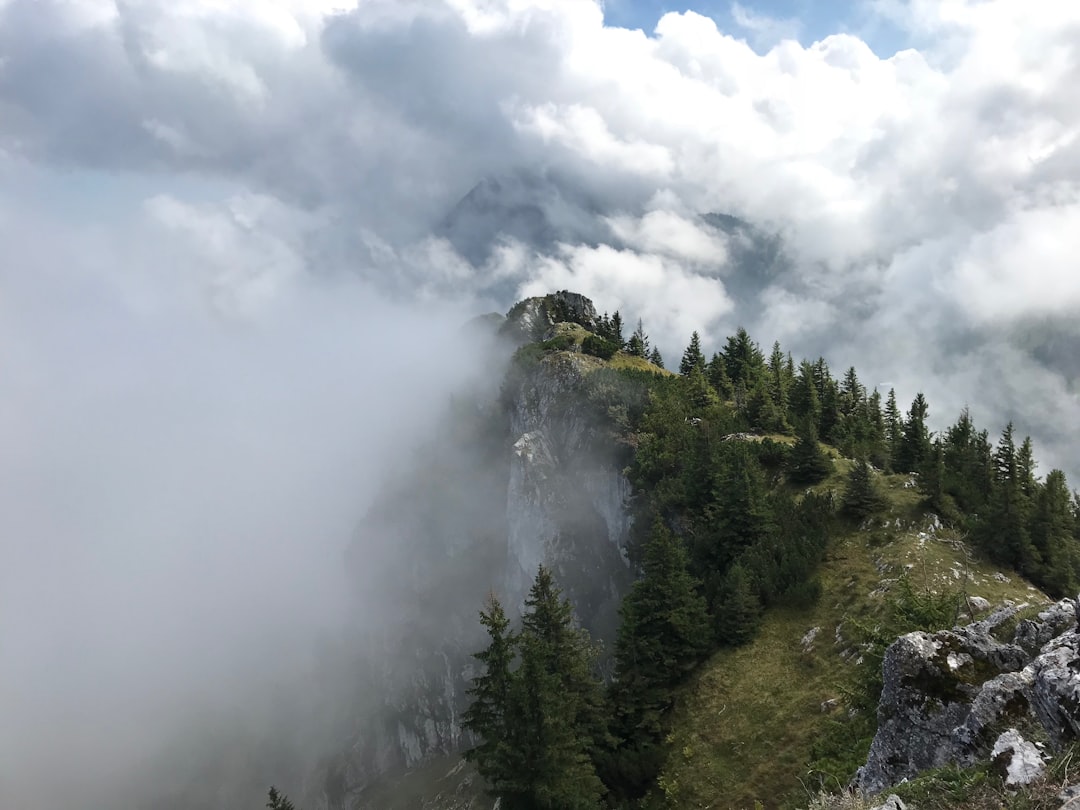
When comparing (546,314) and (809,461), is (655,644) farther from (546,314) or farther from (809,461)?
(546,314)

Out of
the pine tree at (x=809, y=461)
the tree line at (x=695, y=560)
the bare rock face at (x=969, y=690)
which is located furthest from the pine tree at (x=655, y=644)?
the bare rock face at (x=969, y=690)

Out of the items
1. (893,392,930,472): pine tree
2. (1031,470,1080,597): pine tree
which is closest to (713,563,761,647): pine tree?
(1031,470,1080,597): pine tree

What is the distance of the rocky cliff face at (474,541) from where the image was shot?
72.6 meters

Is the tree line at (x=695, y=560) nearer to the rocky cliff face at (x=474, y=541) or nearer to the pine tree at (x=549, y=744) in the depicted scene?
the pine tree at (x=549, y=744)

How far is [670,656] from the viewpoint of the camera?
130 feet

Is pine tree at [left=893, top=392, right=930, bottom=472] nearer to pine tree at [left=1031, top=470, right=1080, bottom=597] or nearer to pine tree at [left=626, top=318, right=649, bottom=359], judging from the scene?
pine tree at [left=1031, top=470, right=1080, bottom=597]

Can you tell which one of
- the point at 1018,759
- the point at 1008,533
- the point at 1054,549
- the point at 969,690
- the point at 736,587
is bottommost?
the point at 1054,549

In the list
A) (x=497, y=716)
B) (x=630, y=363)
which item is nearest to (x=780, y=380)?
(x=630, y=363)

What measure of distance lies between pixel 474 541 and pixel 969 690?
8471cm

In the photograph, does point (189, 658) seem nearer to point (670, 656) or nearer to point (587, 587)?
point (587, 587)

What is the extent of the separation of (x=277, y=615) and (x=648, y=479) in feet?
408

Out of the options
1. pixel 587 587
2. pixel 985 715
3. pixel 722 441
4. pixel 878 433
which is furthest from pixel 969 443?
pixel 985 715

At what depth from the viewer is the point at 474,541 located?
316ft

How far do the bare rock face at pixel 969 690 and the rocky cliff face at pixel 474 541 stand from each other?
155 feet
